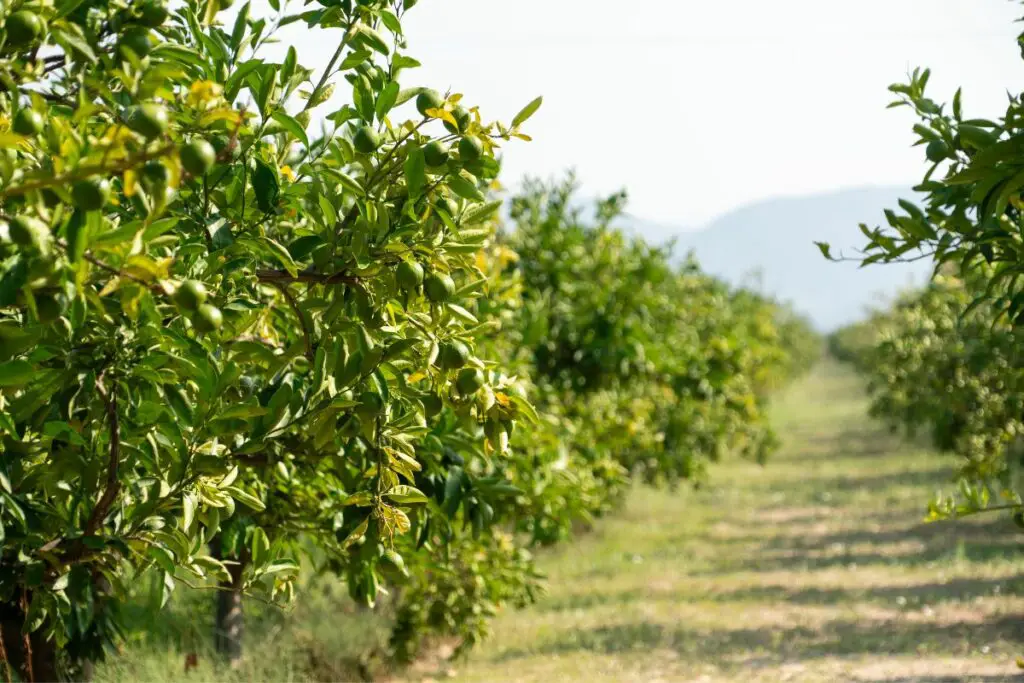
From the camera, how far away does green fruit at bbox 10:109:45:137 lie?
188 cm

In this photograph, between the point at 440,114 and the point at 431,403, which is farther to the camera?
the point at 431,403

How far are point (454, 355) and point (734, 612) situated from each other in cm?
692

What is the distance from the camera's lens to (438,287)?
2271 mm

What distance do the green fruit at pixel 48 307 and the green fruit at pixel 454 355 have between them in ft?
2.66

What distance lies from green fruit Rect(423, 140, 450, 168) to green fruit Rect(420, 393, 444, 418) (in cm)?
57

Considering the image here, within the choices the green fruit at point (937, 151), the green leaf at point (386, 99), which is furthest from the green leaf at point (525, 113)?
the green fruit at point (937, 151)

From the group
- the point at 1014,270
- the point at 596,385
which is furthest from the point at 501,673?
the point at 1014,270

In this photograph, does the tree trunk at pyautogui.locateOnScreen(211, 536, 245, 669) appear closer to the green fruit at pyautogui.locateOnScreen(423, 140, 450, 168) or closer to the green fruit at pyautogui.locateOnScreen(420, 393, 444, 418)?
the green fruit at pyautogui.locateOnScreen(420, 393, 444, 418)

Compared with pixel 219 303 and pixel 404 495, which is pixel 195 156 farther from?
pixel 404 495

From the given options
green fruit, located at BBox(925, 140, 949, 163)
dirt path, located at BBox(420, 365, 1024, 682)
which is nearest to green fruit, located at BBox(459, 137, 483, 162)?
green fruit, located at BBox(925, 140, 949, 163)

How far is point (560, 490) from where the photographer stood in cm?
633

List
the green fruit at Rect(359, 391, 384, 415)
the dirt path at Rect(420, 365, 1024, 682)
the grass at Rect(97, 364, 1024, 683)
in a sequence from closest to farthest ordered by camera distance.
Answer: the green fruit at Rect(359, 391, 384, 415)
the grass at Rect(97, 364, 1024, 683)
the dirt path at Rect(420, 365, 1024, 682)

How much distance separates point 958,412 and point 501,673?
6.19 m

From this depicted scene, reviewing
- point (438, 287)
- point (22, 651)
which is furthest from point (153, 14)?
point (22, 651)
